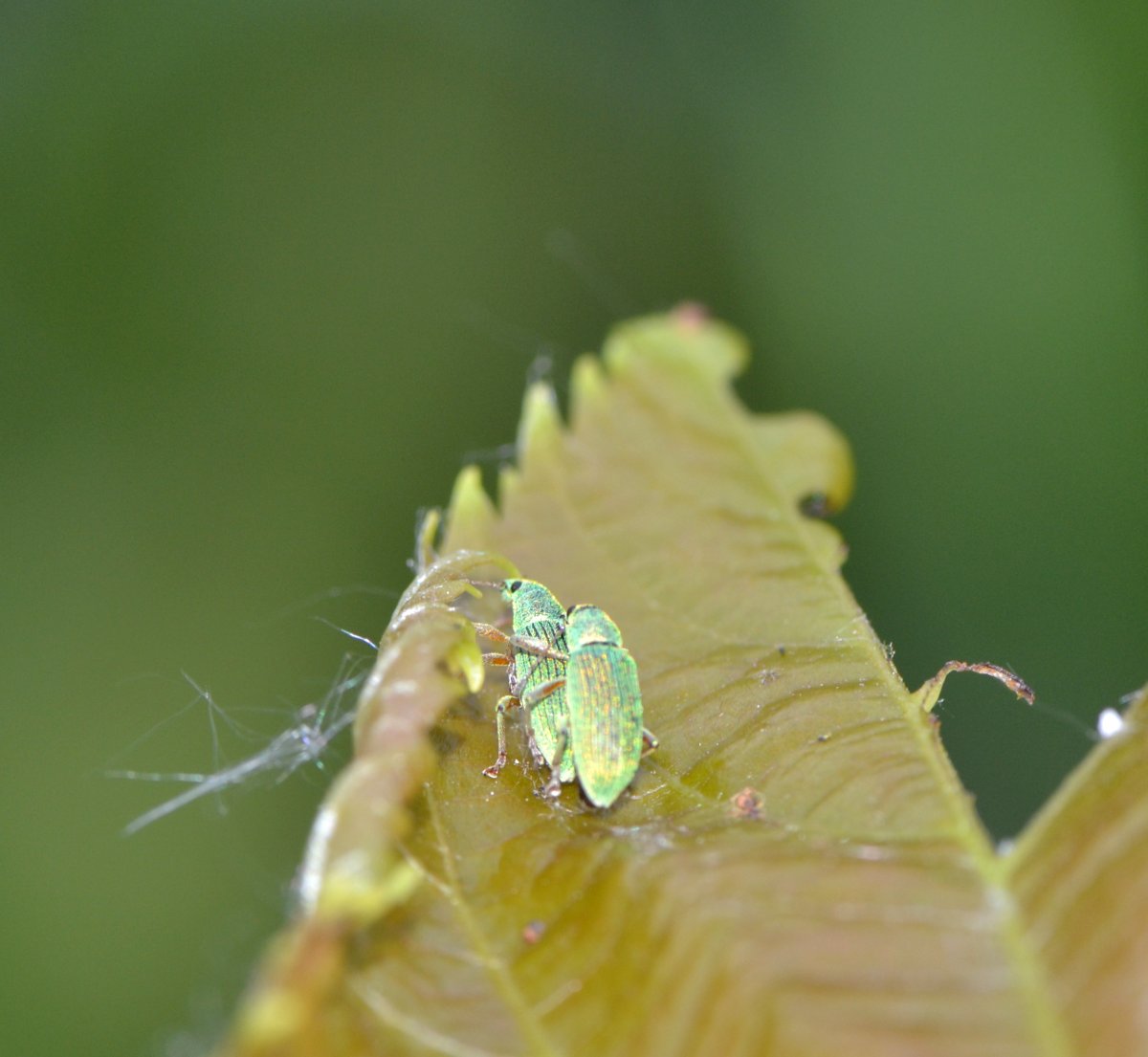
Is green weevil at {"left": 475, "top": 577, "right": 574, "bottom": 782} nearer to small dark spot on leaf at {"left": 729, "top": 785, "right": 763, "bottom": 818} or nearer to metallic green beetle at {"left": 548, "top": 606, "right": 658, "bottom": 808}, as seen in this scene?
metallic green beetle at {"left": 548, "top": 606, "right": 658, "bottom": 808}

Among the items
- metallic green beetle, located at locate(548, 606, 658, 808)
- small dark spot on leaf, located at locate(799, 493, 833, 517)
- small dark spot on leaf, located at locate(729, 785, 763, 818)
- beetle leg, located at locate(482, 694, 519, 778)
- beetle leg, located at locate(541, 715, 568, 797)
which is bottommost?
beetle leg, located at locate(482, 694, 519, 778)

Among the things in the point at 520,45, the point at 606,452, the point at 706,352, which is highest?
the point at 520,45

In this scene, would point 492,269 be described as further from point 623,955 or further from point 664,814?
point 623,955

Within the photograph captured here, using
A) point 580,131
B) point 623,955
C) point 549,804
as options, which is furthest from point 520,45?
point 623,955

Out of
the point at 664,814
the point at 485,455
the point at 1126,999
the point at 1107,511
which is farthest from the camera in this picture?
the point at 485,455

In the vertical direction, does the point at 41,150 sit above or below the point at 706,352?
below

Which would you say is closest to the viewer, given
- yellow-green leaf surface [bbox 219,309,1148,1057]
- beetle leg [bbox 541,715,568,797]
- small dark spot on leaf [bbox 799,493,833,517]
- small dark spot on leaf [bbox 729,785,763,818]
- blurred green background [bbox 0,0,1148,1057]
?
yellow-green leaf surface [bbox 219,309,1148,1057]

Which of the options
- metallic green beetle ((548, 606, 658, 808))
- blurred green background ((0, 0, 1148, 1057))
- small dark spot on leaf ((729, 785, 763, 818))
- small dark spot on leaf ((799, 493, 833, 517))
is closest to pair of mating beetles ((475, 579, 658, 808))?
metallic green beetle ((548, 606, 658, 808))

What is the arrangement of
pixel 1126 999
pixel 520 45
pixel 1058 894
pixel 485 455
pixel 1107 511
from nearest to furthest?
pixel 1126 999
pixel 1058 894
pixel 1107 511
pixel 485 455
pixel 520 45
